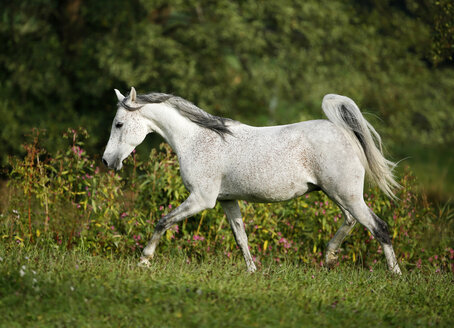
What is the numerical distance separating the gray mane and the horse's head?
1.3 inches

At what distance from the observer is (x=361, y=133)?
17.5 ft

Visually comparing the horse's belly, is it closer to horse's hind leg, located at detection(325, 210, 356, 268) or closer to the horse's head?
horse's hind leg, located at detection(325, 210, 356, 268)

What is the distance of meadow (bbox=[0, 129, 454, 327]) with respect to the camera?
4.14 m

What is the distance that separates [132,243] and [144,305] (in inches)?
90.0

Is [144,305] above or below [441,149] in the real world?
above

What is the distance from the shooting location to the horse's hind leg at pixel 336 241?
18.8 feet

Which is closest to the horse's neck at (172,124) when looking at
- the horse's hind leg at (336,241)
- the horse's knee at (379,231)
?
the horse's hind leg at (336,241)

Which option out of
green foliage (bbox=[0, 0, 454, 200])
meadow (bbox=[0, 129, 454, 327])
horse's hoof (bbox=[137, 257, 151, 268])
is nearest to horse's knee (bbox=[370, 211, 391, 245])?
meadow (bbox=[0, 129, 454, 327])

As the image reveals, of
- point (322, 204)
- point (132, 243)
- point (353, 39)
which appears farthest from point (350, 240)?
point (353, 39)

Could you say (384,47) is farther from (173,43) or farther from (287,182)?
(287,182)

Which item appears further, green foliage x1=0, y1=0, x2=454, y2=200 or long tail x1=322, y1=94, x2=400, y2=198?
green foliage x1=0, y1=0, x2=454, y2=200

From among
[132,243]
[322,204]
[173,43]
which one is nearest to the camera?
[132,243]

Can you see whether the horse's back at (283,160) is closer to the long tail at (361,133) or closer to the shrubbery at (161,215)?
the long tail at (361,133)

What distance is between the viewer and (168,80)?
13.1 metres
